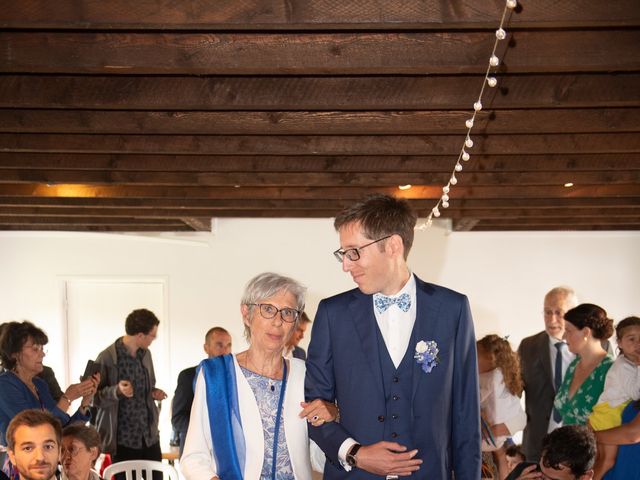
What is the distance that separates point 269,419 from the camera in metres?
2.54

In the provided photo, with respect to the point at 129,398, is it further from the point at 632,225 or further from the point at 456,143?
the point at 632,225

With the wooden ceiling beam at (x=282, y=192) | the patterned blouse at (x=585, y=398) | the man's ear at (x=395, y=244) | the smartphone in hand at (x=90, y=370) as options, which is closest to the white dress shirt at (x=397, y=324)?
the man's ear at (x=395, y=244)

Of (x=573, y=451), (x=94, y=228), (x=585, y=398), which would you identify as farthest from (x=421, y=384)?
(x=94, y=228)

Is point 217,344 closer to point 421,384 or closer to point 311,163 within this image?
point 311,163

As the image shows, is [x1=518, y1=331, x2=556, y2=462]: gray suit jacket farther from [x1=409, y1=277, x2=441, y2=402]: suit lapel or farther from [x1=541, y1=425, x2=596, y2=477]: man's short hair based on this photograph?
[x1=409, y1=277, x2=441, y2=402]: suit lapel

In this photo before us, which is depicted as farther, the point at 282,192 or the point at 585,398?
the point at 282,192

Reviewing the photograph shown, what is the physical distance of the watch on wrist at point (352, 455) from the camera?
91.0 inches

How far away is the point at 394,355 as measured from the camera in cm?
239

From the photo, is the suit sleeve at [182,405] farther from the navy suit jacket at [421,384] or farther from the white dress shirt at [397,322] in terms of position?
the white dress shirt at [397,322]

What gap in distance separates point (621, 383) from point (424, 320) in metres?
2.25

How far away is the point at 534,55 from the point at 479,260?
7.06m

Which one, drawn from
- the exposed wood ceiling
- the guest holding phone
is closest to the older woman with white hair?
the exposed wood ceiling

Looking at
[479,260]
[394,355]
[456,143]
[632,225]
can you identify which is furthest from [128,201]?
[632,225]

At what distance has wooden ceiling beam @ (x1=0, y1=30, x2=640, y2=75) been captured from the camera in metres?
3.37
